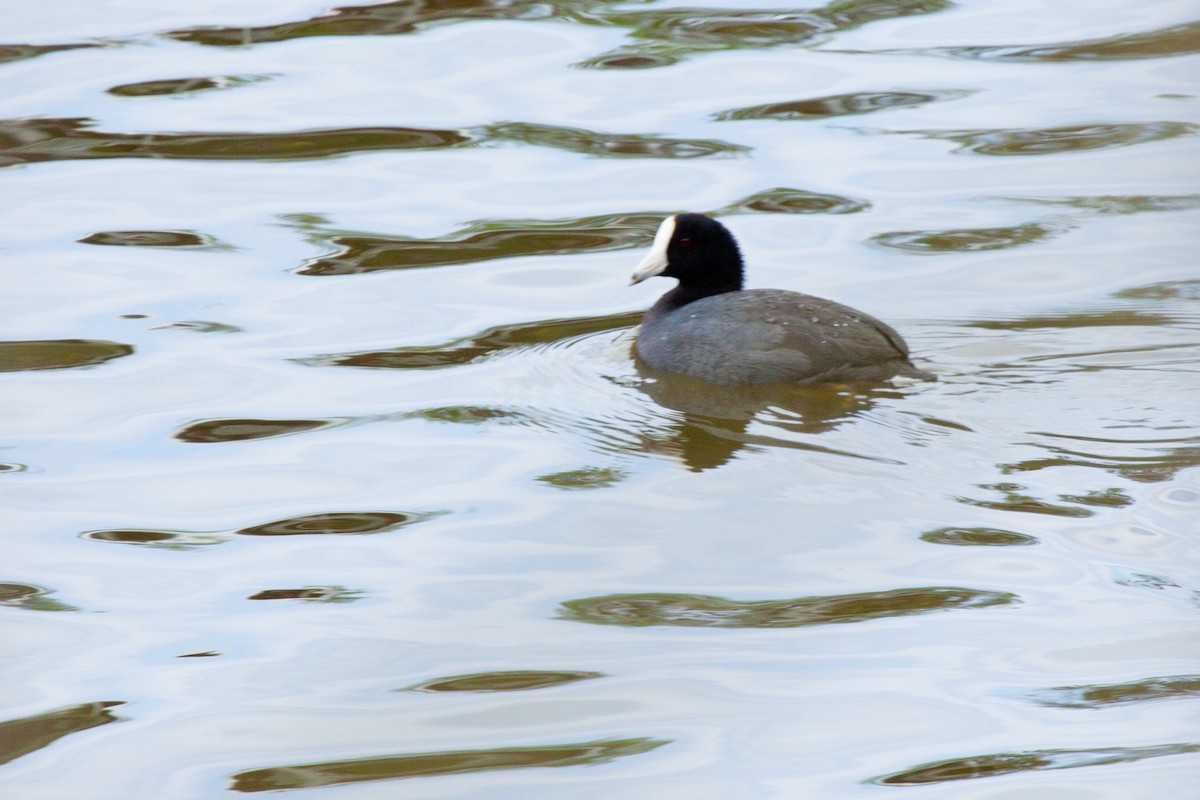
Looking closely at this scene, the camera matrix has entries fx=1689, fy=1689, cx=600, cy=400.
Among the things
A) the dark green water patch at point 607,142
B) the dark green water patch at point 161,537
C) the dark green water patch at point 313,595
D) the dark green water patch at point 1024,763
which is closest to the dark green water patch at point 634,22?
the dark green water patch at point 607,142

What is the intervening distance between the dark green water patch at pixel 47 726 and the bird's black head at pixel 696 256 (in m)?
3.58

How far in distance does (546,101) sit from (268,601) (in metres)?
6.42

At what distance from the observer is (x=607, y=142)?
10383 mm

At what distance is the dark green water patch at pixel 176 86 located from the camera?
36.7 feet

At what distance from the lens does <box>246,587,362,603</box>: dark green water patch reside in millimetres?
5203

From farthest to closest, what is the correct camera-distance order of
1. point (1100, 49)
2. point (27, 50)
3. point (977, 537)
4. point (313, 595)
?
point (1100, 49)
point (27, 50)
point (977, 537)
point (313, 595)

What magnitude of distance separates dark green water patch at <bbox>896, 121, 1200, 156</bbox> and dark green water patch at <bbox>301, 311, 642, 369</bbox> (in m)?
3.27

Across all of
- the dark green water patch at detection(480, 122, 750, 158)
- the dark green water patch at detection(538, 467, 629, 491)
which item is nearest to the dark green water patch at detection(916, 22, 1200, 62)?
the dark green water patch at detection(480, 122, 750, 158)

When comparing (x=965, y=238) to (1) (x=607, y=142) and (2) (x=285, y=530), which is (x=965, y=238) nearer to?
(1) (x=607, y=142)

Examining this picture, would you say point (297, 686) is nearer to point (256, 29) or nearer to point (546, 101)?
point (546, 101)

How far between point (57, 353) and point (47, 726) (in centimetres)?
333

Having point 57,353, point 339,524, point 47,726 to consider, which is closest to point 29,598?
point 47,726

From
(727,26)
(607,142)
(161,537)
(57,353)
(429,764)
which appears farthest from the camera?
(727,26)

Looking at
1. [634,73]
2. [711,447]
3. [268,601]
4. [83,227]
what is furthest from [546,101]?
[268,601]
